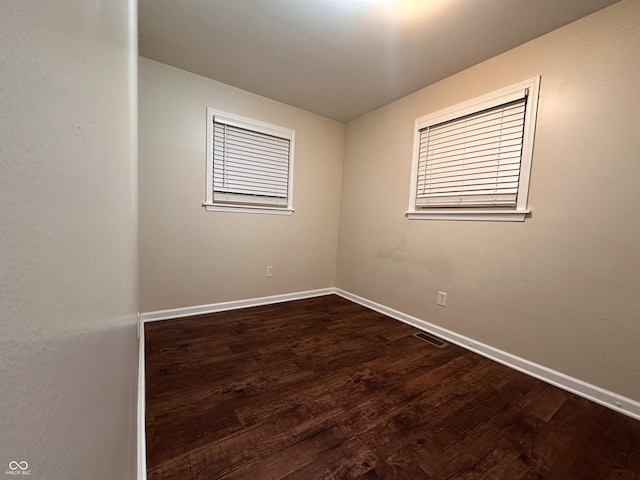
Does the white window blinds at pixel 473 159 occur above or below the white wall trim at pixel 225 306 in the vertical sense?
above

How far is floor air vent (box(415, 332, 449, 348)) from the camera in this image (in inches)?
88.9

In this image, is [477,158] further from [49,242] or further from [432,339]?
[49,242]

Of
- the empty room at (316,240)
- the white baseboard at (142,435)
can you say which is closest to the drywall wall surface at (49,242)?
the empty room at (316,240)

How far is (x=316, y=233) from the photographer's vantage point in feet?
11.4

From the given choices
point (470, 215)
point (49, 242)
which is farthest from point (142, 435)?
point (470, 215)

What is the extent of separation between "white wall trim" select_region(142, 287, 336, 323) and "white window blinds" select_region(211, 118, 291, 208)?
1104 millimetres

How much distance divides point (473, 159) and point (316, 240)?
6.49 ft

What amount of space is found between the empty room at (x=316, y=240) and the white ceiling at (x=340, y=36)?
18 mm

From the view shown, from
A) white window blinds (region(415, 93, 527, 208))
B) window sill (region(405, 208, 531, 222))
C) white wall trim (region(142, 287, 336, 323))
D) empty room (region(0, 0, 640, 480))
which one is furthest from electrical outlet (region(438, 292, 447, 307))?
white wall trim (region(142, 287, 336, 323))

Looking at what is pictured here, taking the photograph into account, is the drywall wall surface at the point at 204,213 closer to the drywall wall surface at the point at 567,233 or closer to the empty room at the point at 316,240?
the empty room at the point at 316,240

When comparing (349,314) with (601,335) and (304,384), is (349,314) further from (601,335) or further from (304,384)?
(601,335)

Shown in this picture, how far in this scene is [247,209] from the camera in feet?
9.55

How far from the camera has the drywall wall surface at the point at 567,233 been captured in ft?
5.02

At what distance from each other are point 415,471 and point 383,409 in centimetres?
34
